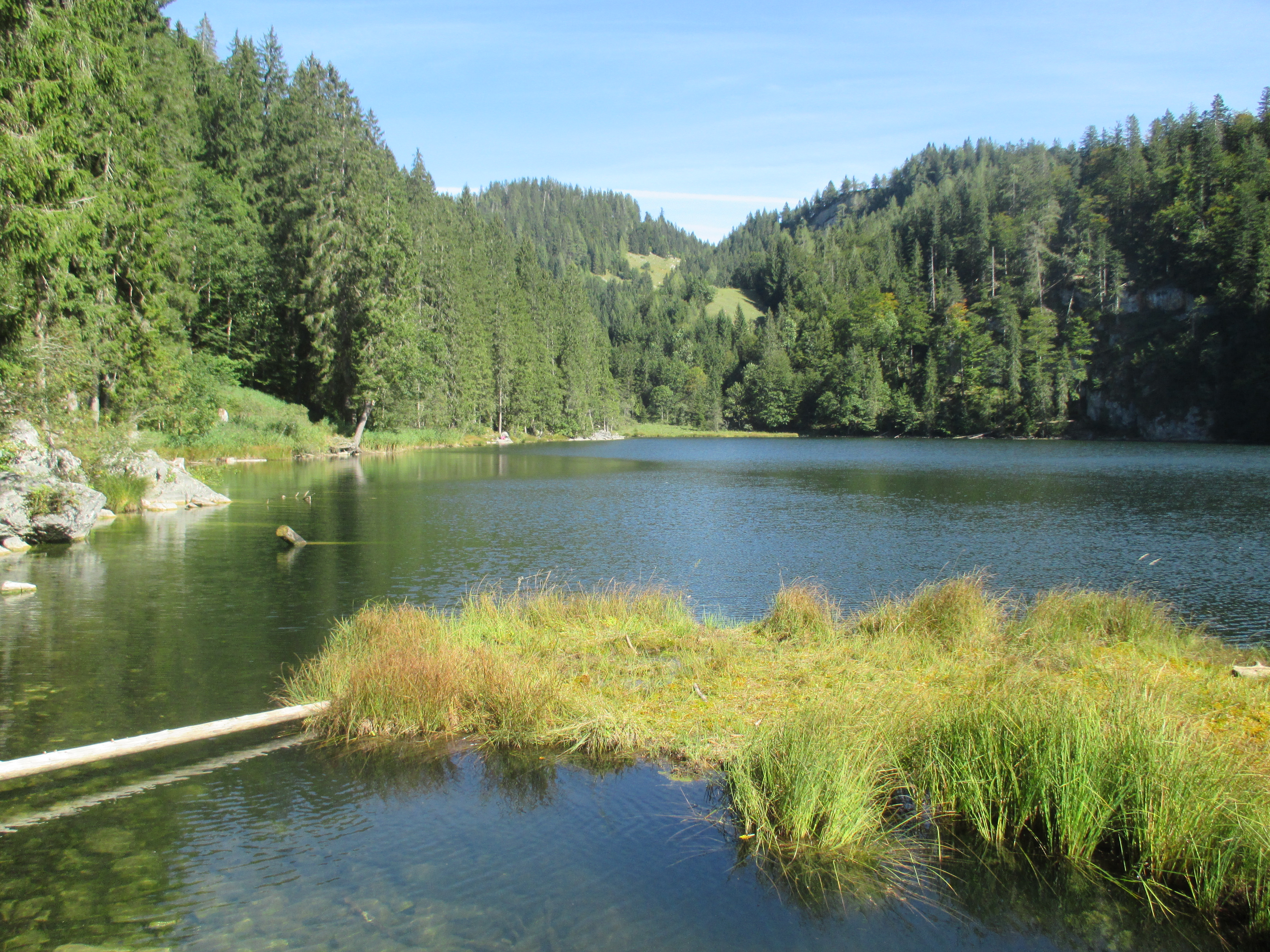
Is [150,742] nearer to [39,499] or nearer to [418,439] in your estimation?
[39,499]

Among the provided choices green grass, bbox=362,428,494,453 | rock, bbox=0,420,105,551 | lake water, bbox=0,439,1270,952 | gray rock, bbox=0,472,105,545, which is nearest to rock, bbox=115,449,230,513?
lake water, bbox=0,439,1270,952

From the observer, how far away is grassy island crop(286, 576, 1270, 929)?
6.17 m

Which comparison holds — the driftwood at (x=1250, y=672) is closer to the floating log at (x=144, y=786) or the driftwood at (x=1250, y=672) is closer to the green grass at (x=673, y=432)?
the floating log at (x=144, y=786)

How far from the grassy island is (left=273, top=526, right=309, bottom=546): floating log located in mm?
9158

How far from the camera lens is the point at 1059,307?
121750 mm

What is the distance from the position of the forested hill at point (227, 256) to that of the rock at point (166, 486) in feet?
9.17

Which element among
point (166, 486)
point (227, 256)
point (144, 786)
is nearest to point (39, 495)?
point (166, 486)

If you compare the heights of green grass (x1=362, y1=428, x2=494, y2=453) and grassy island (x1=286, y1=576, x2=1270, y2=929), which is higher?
green grass (x1=362, y1=428, x2=494, y2=453)

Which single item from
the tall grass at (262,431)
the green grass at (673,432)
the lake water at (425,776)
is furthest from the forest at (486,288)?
the lake water at (425,776)

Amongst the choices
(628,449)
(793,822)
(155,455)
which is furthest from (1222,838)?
(628,449)

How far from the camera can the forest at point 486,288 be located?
73.1ft

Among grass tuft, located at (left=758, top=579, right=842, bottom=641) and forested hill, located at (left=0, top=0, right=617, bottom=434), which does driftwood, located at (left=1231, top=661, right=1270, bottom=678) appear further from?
forested hill, located at (left=0, top=0, right=617, bottom=434)

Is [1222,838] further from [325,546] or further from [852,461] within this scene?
[852,461]

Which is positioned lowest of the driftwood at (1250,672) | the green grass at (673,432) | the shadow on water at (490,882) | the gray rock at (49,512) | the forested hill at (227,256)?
the shadow on water at (490,882)
